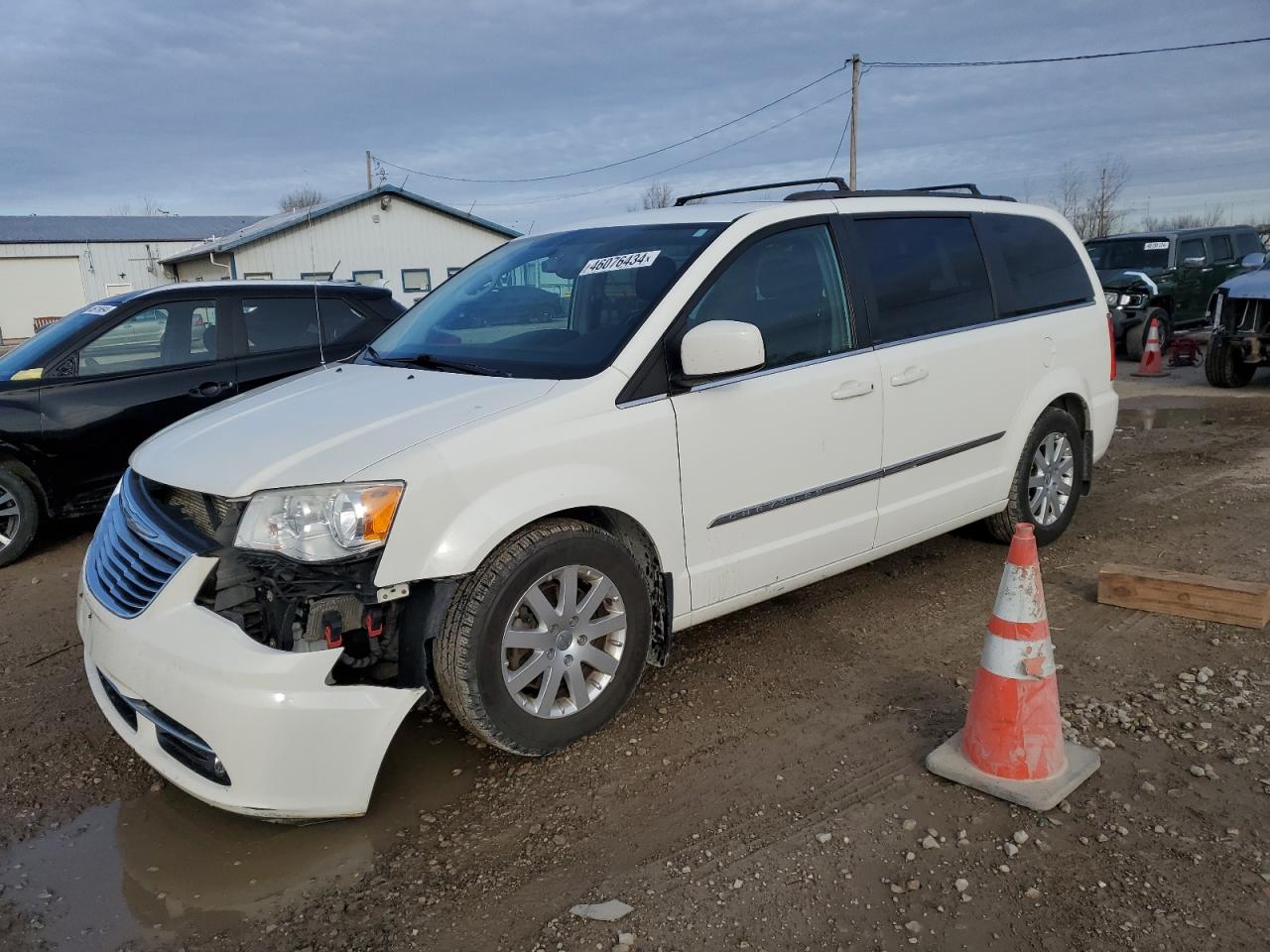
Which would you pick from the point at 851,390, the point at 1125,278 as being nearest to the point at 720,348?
the point at 851,390

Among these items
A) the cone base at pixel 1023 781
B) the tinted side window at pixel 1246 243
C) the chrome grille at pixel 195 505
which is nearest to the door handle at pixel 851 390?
the cone base at pixel 1023 781

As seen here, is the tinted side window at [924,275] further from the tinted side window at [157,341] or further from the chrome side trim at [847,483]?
the tinted side window at [157,341]

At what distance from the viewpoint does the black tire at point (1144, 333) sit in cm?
1409

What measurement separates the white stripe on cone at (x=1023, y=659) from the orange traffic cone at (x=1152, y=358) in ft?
38.4

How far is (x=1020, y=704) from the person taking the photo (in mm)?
2945

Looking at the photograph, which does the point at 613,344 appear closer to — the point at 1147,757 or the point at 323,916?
the point at 323,916

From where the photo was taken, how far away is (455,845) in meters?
2.84

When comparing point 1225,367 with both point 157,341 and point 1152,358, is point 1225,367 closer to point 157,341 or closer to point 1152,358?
point 1152,358

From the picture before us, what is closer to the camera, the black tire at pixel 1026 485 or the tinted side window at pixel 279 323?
the black tire at pixel 1026 485

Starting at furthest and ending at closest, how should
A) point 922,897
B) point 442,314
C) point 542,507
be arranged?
point 442,314 < point 542,507 < point 922,897

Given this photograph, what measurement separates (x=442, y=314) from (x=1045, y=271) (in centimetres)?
325

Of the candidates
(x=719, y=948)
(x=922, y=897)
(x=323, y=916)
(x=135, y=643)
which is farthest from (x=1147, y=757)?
(x=135, y=643)

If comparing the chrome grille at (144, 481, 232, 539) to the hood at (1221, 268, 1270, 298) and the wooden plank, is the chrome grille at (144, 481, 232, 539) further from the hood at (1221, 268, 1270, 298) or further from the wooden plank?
the hood at (1221, 268, 1270, 298)

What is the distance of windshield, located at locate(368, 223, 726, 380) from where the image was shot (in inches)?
138
